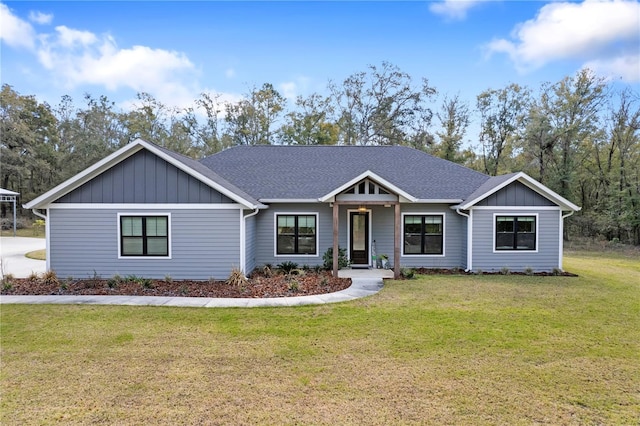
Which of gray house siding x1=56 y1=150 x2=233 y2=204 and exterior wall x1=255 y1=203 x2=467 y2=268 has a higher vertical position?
gray house siding x1=56 y1=150 x2=233 y2=204

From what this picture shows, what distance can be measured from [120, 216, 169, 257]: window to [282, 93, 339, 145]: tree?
841 inches

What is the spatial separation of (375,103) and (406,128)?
3.61 m

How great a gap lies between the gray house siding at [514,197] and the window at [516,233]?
1.83ft

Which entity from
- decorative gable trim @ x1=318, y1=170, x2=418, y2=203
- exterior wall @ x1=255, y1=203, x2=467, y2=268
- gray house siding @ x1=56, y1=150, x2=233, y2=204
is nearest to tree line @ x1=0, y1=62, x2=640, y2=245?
exterior wall @ x1=255, y1=203, x2=467, y2=268

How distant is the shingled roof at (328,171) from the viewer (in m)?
13.9

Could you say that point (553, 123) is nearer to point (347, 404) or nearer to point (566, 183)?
point (566, 183)

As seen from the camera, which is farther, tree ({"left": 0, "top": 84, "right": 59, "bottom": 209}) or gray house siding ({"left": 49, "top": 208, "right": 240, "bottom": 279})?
tree ({"left": 0, "top": 84, "right": 59, "bottom": 209})

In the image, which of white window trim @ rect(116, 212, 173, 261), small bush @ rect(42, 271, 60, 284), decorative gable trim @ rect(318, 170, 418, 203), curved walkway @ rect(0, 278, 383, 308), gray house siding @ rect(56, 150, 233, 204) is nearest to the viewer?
curved walkway @ rect(0, 278, 383, 308)

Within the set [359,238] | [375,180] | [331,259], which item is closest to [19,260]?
[331,259]

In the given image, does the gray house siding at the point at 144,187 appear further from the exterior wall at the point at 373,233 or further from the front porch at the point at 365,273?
the front porch at the point at 365,273

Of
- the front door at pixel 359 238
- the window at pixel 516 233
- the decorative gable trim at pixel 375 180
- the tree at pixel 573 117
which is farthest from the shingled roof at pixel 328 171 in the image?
the tree at pixel 573 117

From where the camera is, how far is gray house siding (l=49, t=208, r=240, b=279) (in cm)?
1116

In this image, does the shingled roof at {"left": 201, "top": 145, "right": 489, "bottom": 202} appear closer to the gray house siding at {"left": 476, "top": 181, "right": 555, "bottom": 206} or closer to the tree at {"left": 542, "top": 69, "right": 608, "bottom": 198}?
the gray house siding at {"left": 476, "top": 181, "right": 555, "bottom": 206}

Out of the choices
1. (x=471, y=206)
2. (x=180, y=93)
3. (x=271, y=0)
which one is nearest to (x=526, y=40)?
(x=471, y=206)
